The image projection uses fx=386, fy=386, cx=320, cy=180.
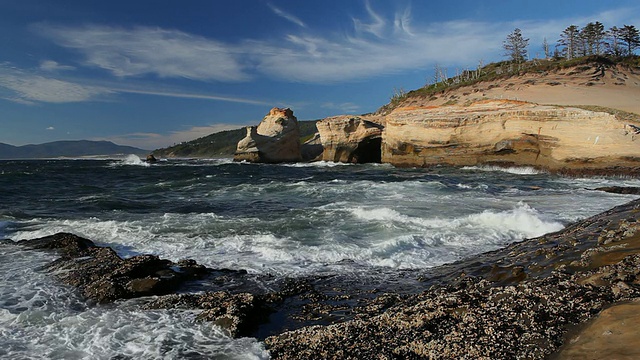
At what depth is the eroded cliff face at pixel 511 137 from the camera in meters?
21.7

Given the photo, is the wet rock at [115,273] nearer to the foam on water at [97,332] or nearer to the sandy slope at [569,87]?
the foam on water at [97,332]

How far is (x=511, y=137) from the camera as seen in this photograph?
2697 cm

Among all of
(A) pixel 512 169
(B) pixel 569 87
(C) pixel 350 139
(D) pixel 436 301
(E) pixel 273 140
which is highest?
(B) pixel 569 87

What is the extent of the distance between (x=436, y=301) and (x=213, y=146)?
413 feet

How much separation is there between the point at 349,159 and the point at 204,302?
3910cm

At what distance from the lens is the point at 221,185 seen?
76.5 ft

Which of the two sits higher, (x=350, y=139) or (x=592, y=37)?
(x=592, y=37)

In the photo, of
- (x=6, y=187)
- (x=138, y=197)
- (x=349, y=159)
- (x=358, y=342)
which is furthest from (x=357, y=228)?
(x=349, y=159)

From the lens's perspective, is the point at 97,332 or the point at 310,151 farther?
the point at 310,151

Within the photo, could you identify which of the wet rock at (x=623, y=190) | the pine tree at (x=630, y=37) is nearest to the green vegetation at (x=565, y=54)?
the pine tree at (x=630, y=37)

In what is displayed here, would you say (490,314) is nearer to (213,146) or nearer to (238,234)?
(238,234)

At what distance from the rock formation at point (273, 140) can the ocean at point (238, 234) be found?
2904 cm

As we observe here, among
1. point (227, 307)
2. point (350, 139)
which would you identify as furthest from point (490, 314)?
point (350, 139)

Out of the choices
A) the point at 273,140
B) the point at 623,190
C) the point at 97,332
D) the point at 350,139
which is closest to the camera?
the point at 97,332
